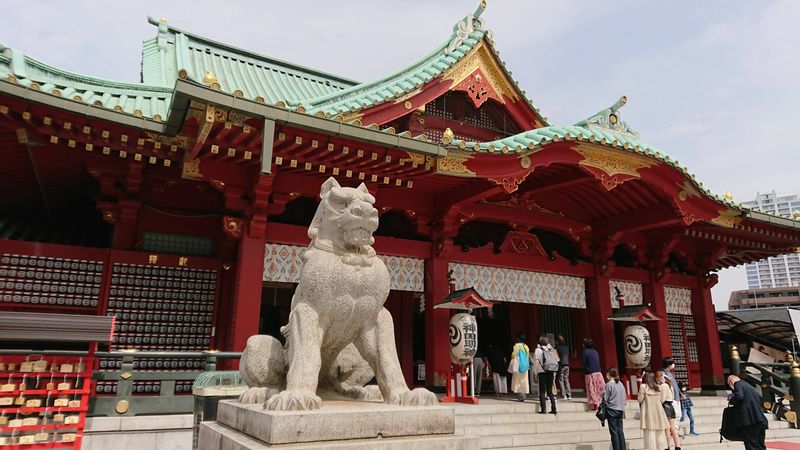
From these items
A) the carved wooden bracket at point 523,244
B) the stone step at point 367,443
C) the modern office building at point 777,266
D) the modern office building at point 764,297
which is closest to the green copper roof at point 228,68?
the carved wooden bracket at point 523,244

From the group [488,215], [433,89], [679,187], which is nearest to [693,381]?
[679,187]

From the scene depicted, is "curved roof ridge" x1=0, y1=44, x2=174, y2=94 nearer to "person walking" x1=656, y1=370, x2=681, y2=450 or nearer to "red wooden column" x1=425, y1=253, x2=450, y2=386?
"red wooden column" x1=425, y1=253, x2=450, y2=386

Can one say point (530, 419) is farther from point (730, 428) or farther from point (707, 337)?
point (707, 337)

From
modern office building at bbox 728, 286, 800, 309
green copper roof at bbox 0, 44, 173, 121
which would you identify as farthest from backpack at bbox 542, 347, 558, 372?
modern office building at bbox 728, 286, 800, 309

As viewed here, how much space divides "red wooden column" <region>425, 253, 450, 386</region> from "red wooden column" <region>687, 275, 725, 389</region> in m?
8.72

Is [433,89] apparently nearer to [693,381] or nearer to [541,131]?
[541,131]

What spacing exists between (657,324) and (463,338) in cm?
703

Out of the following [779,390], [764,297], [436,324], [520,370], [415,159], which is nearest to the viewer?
[415,159]

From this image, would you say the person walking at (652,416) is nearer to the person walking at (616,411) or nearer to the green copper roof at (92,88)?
the person walking at (616,411)

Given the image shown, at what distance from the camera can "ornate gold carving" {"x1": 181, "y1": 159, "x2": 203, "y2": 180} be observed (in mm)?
7985

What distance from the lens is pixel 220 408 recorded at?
422 cm

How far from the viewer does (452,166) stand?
8.87 meters

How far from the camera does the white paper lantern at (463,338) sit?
9.26m

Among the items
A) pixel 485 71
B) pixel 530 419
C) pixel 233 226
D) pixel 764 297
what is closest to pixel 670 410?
pixel 530 419
